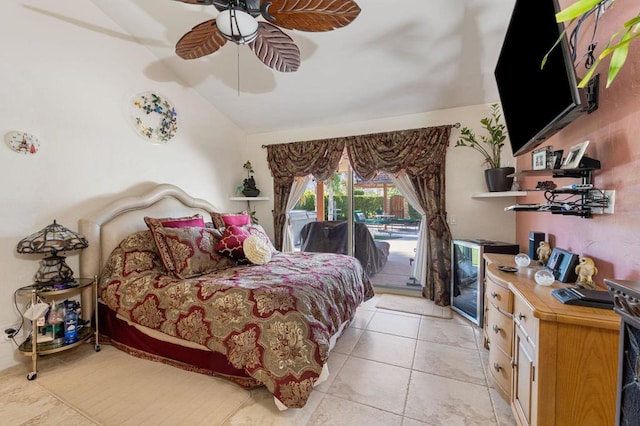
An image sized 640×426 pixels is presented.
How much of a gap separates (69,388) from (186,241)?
1.23 m

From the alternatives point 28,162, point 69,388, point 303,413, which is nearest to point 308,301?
point 303,413

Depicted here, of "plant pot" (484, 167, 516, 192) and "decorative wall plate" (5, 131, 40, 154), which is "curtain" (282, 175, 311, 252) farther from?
"decorative wall plate" (5, 131, 40, 154)

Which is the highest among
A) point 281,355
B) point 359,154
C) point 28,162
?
point 359,154

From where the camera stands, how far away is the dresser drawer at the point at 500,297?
171 cm

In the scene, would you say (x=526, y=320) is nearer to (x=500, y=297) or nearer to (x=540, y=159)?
(x=500, y=297)

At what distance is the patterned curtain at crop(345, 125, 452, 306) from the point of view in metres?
3.49

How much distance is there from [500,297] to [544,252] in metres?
0.64

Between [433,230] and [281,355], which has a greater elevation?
[433,230]

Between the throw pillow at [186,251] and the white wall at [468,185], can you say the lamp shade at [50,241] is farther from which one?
the white wall at [468,185]

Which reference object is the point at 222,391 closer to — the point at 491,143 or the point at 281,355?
the point at 281,355

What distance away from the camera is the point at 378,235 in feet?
A: 13.8

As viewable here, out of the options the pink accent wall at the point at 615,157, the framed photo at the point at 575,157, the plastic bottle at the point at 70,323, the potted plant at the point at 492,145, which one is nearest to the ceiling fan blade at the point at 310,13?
the pink accent wall at the point at 615,157

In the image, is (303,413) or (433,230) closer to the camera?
(303,413)

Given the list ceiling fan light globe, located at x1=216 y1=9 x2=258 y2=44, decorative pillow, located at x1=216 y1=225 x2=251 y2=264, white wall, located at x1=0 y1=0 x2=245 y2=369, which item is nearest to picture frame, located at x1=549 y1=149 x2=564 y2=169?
ceiling fan light globe, located at x1=216 y1=9 x2=258 y2=44
